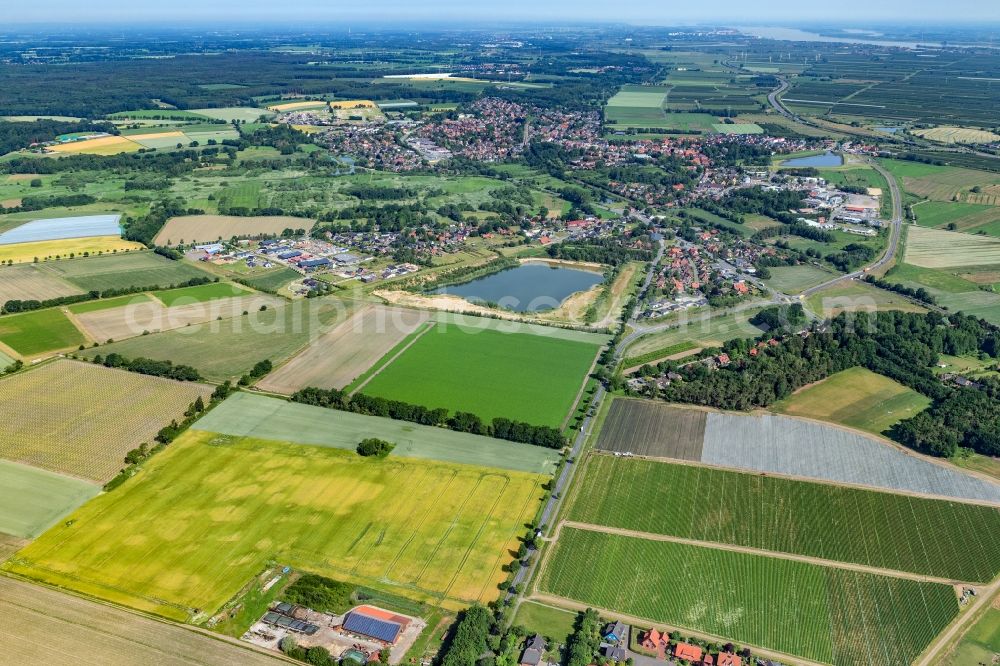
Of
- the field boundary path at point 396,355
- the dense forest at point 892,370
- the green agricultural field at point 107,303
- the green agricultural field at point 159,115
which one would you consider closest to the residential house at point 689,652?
the dense forest at point 892,370

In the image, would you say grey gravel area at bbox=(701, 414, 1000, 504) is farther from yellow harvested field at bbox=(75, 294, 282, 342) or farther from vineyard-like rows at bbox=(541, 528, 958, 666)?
yellow harvested field at bbox=(75, 294, 282, 342)

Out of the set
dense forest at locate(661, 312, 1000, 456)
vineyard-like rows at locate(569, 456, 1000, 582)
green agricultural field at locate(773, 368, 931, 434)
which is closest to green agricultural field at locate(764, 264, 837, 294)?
Result: dense forest at locate(661, 312, 1000, 456)

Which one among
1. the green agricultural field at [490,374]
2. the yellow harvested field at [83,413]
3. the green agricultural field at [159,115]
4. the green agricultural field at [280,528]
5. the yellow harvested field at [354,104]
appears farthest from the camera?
the yellow harvested field at [354,104]

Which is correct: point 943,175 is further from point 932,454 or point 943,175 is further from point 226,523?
point 226,523

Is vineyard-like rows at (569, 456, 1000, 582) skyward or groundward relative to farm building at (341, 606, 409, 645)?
skyward

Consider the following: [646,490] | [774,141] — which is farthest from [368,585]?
[774,141]

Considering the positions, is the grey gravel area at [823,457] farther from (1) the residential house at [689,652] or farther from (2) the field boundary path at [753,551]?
(1) the residential house at [689,652]
